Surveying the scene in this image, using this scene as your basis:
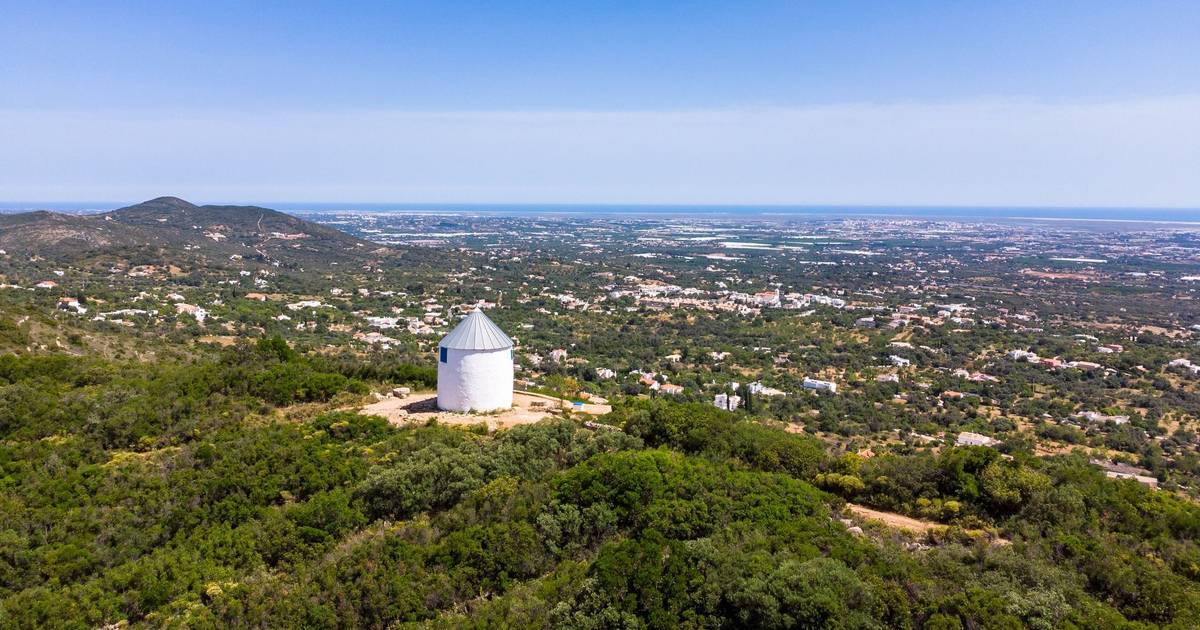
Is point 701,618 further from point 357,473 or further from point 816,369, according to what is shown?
point 816,369

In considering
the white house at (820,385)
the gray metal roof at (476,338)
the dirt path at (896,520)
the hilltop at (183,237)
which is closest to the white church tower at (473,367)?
→ the gray metal roof at (476,338)

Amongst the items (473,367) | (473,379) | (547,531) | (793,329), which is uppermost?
(473,367)

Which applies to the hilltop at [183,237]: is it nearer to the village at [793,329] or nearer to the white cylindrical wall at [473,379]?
the village at [793,329]

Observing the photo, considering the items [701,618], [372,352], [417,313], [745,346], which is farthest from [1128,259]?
[701,618]

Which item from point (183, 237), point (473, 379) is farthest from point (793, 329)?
point (183, 237)

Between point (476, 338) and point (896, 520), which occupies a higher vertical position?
point (476, 338)

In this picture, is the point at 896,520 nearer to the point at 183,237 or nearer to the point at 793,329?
the point at 793,329

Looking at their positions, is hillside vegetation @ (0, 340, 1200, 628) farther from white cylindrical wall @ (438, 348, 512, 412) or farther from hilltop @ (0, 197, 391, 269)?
hilltop @ (0, 197, 391, 269)
